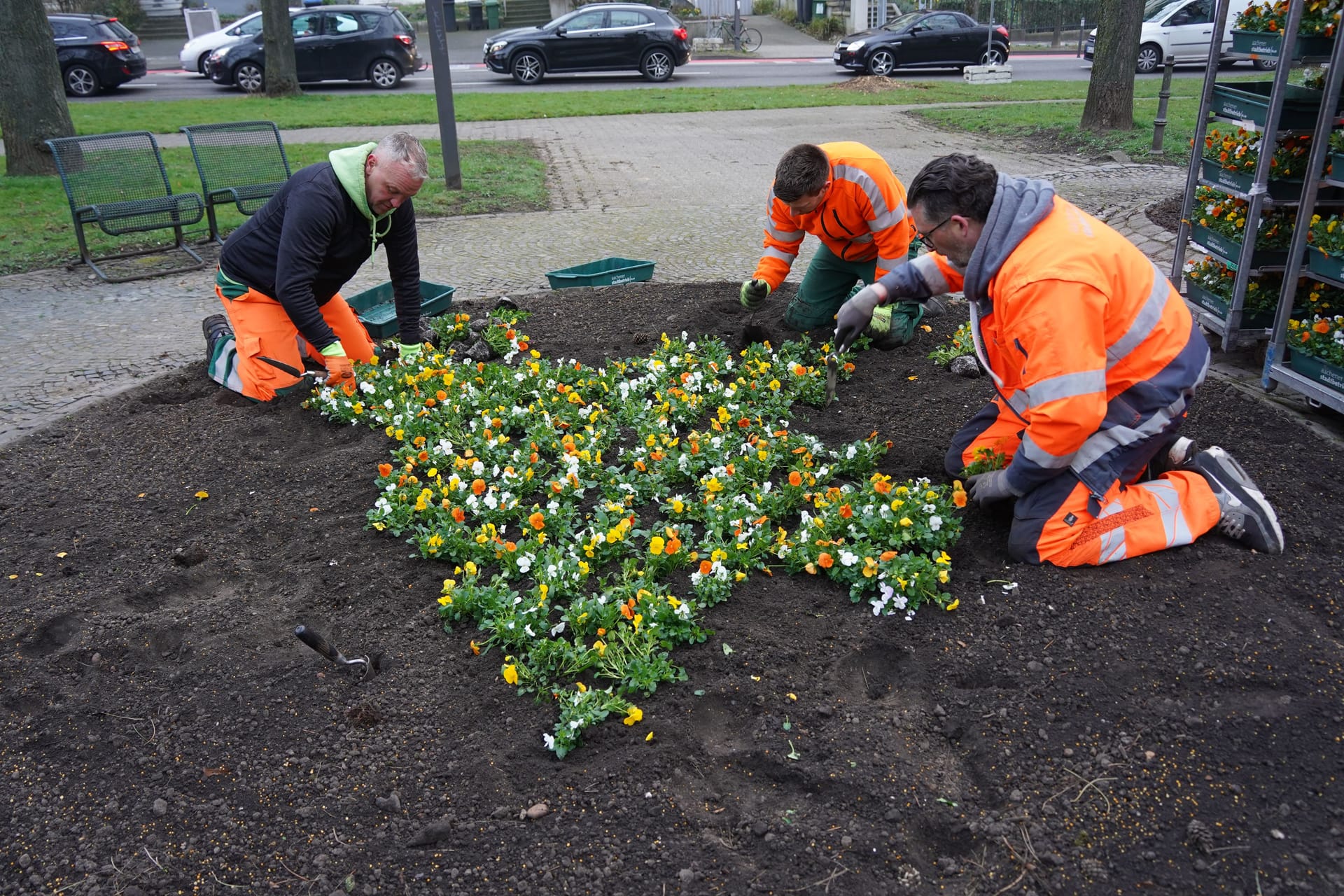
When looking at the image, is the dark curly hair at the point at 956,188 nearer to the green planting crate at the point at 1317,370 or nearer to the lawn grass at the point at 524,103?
the green planting crate at the point at 1317,370

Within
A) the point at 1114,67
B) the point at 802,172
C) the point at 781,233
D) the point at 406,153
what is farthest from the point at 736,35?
the point at 406,153

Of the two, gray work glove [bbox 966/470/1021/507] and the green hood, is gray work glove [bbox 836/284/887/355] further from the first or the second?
the green hood

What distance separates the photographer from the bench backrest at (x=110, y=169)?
26.4ft

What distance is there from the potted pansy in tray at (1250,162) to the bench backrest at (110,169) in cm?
798

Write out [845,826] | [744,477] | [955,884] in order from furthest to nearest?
1. [744,477]
2. [845,826]
3. [955,884]

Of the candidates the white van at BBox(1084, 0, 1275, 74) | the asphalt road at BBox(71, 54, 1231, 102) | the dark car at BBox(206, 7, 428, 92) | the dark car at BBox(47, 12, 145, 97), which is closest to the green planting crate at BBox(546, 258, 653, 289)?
the asphalt road at BBox(71, 54, 1231, 102)

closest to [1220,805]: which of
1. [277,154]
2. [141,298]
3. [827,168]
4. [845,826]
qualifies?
[845,826]

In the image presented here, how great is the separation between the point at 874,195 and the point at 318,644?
143 inches

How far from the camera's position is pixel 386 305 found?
6598 millimetres

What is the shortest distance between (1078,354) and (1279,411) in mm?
2336

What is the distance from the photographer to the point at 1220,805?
259 centimetres

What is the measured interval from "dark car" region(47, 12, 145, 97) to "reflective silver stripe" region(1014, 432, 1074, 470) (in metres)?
22.3

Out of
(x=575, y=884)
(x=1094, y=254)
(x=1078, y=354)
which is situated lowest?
(x=575, y=884)

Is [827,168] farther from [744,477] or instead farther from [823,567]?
[823,567]
